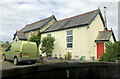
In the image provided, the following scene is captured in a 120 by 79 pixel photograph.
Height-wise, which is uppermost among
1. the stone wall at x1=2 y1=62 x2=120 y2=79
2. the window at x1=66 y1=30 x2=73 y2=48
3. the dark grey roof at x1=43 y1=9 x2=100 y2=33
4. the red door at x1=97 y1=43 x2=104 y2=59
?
the dark grey roof at x1=43 y1=9 x2=100 y2=33

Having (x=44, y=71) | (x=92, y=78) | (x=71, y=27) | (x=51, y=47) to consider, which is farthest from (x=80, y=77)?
(x=51, y=47)

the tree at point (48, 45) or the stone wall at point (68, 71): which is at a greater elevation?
the tree at point (48, 45)

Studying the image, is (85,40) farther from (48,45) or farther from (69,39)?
(48,45)

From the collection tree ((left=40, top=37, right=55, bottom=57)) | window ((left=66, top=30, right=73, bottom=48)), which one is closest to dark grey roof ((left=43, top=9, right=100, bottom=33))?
window ((left=66, top=30, right=73, bottom=48))


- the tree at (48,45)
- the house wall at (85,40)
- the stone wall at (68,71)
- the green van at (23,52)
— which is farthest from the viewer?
the tree at (48,45)

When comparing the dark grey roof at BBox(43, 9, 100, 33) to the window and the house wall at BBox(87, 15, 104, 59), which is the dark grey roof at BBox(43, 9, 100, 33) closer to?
the house wall at BBox(87, 15, 104, 59)

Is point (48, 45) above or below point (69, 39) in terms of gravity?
below

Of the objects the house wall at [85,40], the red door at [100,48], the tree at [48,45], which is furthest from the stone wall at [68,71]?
the tree at [48,45]

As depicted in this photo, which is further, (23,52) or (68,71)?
(23,52)

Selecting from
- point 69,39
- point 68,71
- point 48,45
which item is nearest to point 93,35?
point 69,39

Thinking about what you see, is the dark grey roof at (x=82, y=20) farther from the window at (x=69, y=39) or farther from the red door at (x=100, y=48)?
the red door at (x=100, y=48)

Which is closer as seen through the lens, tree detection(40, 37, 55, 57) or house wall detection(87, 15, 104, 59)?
house wall detection(87, 15, 104, 59)

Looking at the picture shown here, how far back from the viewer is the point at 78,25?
14453mm

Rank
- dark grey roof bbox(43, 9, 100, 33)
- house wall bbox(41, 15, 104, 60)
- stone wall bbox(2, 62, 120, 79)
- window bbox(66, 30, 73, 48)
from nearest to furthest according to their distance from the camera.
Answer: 1. stone wall bbox(2, 62, 120, 79)
2. house wall bbox(41, 15, 104, 60)
3. dark grey roof bbox(43, 9, 100, 33)
4. window bbox(66, 30, 73, 48)
